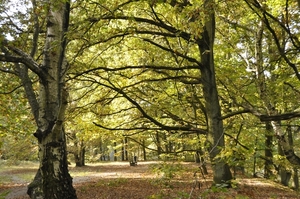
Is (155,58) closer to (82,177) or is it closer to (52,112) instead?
(52,112)

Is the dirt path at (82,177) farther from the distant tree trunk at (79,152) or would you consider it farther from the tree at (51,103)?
the tree at (51,103)

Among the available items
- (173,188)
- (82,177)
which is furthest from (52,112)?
(82,177)

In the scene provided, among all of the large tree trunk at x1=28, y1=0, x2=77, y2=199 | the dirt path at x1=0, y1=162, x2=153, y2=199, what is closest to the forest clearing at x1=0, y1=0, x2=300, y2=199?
the large tree trunk at x1=28, y1=0, x2=77, y2=199

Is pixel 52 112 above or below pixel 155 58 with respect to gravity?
below

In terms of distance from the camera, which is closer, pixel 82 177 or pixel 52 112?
pixel 52 112

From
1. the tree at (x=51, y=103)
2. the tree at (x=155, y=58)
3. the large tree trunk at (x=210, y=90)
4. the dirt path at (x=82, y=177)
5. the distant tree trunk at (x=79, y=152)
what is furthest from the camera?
the distant tree trunk at (x=79, y=152)

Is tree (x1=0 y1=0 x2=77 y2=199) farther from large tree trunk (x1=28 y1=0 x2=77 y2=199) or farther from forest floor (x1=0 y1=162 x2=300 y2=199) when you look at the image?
forest floor (x1=0 y1=162 x2=300 y2=199)

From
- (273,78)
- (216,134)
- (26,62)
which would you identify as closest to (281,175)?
(273,78)

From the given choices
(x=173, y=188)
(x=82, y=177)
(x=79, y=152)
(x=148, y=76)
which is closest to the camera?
(x=173, y=188)

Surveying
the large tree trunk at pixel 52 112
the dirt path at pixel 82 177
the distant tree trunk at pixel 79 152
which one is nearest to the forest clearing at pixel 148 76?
the large tree trunk at pixel 52 112

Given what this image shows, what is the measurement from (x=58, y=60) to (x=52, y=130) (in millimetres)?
1436

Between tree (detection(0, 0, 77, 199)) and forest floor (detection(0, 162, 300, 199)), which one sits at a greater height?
tree (detection(0, 0, 77, 199))

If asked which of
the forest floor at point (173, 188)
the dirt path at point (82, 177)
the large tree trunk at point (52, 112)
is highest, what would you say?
the large tree trunk at point (52, 112)

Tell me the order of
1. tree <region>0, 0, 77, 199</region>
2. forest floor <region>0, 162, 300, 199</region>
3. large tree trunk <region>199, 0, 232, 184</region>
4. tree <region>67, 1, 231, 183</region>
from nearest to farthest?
forest floor <region>0, 162, 300, 199</region> → tree <region>0, 0, 77, 199</region> → tree <region>67, 1, 231, 183</region> → large tree trunk <region>199, 0, 232, 184</region>
